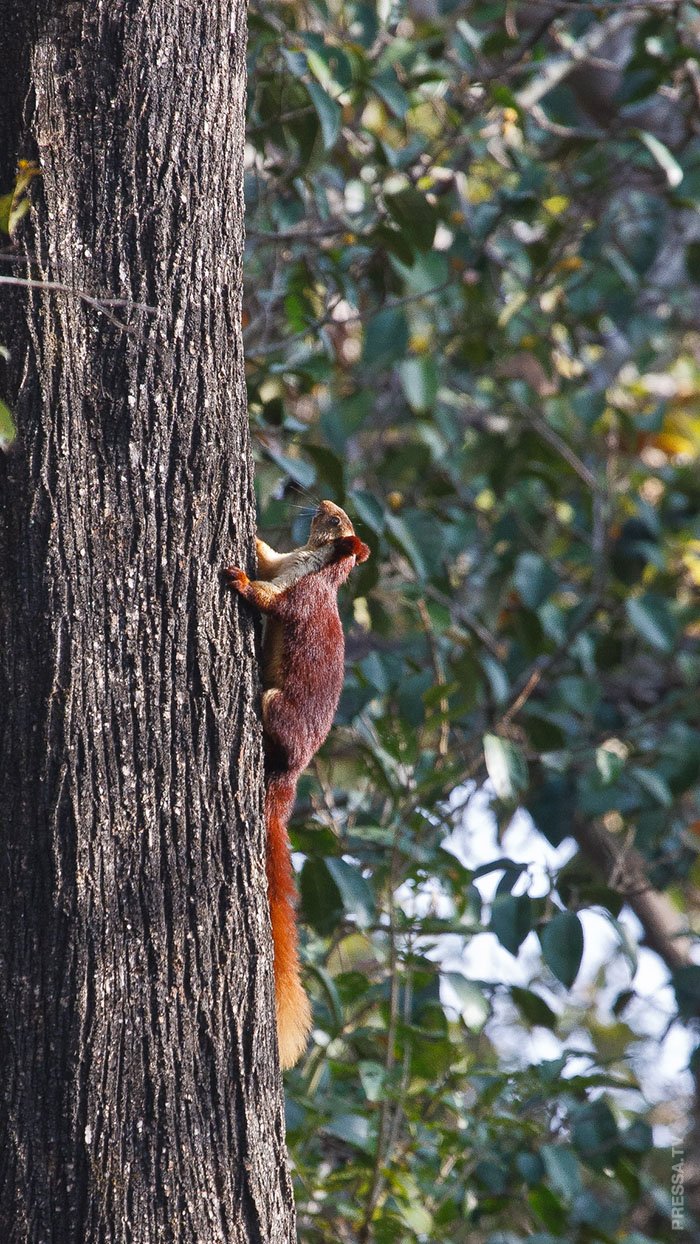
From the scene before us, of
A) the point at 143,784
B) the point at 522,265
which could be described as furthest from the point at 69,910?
the point at 522,265

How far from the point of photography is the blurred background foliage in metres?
3.23

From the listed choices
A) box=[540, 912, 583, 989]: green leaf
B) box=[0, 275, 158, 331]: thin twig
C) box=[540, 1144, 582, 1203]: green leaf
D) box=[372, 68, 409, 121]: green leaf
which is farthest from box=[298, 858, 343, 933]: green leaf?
box=[372, 68, 409, 121]: green leaf

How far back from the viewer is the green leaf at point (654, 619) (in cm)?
422

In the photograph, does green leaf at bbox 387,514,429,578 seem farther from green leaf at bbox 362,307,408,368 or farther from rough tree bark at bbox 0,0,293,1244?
rough tree bark at bbox 0,0,293,1244

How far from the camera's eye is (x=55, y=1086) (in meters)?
1.68

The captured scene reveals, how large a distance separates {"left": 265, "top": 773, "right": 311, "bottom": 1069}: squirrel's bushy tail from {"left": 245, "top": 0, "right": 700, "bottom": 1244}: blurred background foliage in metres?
0.63

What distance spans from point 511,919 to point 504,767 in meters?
0.39

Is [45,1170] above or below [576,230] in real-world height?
below

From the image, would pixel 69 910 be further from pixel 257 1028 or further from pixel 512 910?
pixel 512 910

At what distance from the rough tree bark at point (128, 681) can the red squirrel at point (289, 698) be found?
0.70 feet

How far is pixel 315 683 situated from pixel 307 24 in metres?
2.62

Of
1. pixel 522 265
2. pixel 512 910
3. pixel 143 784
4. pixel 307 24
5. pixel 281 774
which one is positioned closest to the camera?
pixel 143 784

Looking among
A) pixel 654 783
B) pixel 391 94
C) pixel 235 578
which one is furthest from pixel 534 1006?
pixel 391 94

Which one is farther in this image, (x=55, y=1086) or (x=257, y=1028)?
(x=257, y=1028)
